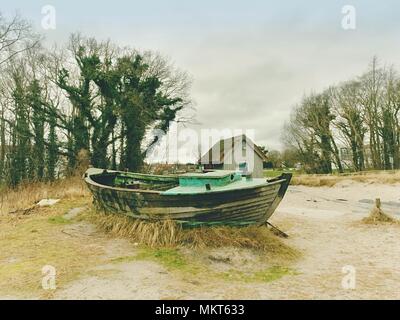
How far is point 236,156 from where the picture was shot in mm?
32406

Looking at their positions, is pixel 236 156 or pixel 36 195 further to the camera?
pixel 236 156

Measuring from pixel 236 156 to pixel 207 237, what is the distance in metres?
26.0

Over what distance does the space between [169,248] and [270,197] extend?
2.72 metres

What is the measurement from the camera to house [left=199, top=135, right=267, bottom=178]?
32125 millimetres

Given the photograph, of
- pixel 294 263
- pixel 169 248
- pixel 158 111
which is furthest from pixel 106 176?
pixel 158 111

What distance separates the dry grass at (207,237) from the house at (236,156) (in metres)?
24.5

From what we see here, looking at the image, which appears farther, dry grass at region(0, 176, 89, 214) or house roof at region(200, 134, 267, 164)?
house roof at region(200, 134, 267, 164)

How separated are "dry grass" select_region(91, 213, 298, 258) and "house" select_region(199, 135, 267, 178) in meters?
24.5

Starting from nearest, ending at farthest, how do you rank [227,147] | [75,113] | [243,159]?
1. [75,113]
2. [243,159]
3. [227,147]

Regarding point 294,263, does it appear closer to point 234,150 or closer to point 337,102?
point 234,150

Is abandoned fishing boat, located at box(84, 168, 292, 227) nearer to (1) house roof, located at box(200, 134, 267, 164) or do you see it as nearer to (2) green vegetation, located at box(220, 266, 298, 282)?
(2) green vegetation, located at box(220, 266, 298, 282)

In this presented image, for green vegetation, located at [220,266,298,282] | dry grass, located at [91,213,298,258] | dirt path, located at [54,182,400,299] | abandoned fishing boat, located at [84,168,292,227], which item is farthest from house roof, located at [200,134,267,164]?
green vegetation, located at [220,266,298,282]

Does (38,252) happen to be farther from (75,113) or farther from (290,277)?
(75,113)

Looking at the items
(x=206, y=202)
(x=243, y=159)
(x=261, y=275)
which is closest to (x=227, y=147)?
(x=243, y=159)
